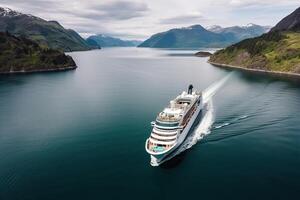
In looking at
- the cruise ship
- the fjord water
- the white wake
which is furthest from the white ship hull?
the fjord water

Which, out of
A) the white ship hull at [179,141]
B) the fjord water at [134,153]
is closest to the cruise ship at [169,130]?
the white ship hull at [179,141]

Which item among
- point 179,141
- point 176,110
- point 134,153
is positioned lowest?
point 134,153

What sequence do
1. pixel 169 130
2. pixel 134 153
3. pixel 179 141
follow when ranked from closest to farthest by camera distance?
1. pixel 134 153
2. pixel 179 141
3. pixel 169 130

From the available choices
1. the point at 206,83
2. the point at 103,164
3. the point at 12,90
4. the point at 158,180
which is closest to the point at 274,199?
the point at 158,180

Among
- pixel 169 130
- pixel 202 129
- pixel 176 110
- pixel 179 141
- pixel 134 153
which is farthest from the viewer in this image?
pixel 202 129

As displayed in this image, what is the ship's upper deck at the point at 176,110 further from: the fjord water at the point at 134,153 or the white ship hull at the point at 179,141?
the fjord water at the point at 134,153

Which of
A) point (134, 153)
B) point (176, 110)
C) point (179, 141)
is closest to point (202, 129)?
point (176, 110)

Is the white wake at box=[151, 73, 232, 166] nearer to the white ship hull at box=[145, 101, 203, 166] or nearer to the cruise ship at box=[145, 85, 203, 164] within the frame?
the white ship hull at box=[145, 101, 203, 166]

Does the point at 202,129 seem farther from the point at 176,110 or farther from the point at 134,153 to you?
the point at 134,153
